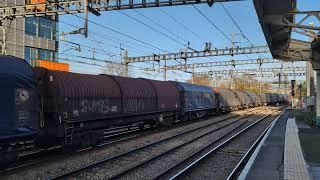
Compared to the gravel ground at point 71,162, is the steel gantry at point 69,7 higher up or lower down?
higher up

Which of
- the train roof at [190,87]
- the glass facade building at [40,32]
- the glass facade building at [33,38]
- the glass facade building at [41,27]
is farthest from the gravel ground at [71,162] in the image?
the glass facade building at [41,27]

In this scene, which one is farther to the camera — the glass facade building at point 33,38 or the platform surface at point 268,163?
the glass facade building at point 33,38

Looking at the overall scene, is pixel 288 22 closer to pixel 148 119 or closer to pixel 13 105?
pixel 148 119

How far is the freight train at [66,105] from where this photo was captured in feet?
37.7

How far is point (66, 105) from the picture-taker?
1502 centimetres

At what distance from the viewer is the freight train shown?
37.7 ft

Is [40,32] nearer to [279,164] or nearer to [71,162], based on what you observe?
[71,162]

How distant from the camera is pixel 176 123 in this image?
32500mm

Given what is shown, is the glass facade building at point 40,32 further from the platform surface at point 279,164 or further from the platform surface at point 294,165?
the platform surface at point 294,165

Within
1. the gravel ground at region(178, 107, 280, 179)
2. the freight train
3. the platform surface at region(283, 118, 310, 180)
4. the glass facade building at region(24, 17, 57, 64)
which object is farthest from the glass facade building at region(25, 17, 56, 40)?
the platform surface at region(283, 118, 310, 180)

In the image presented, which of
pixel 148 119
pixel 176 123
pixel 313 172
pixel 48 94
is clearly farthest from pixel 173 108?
pixel 313 172

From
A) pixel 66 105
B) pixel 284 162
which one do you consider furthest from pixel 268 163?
pixel 66 105

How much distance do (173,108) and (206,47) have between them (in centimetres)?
1796

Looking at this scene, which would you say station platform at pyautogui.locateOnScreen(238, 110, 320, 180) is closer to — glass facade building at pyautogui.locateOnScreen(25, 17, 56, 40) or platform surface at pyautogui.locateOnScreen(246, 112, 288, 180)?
platform surface at pyautogui.locateOnScreen(246, 112, 288, 180)
